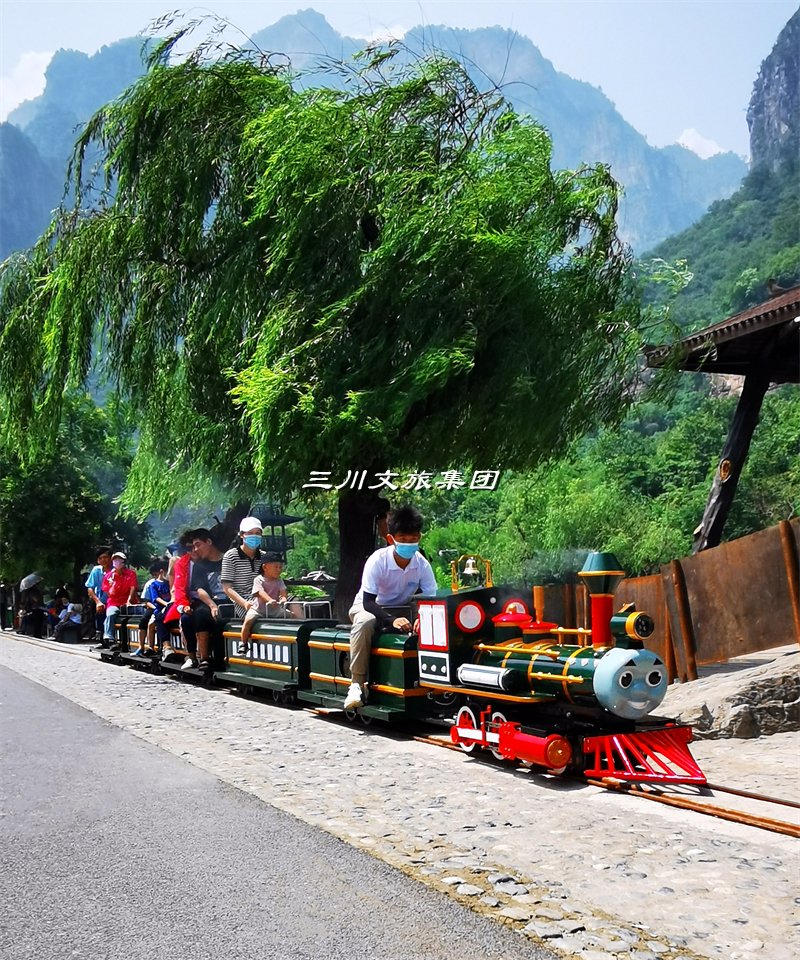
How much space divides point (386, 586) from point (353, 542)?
6480 millimetres

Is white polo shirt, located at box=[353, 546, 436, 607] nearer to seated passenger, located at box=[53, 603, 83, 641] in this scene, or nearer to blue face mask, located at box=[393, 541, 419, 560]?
blue face mask, located at box=[393, 541, 419, 560]

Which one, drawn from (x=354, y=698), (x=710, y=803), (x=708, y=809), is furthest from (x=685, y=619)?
(x=708, y=809)

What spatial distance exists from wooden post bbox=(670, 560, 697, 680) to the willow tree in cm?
335

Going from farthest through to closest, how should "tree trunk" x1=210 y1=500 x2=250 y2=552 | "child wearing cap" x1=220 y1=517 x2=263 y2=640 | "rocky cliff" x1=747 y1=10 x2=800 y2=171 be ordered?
"rocky cliff" x1=747 y1=10 x2=800 y2=171 < "tree trunk" x1=210 y1=500 x2=250 y2=552 < "child wearing cap" x1=220 y1=517 x2=263 y2=640

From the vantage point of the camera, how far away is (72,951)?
13.4 ft

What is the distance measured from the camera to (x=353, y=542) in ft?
53.9

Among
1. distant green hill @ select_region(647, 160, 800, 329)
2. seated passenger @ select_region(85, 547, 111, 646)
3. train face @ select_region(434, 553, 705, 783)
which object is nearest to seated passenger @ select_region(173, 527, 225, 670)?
train face @ select_region(434, 553, 705, 783)

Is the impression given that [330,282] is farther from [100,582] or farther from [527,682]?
[100,582]

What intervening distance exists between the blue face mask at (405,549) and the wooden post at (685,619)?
3.77 m

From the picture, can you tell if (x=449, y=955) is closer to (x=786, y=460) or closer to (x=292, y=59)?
(x=292, y=59)

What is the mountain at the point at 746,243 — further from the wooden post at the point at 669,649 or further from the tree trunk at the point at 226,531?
the wooden post at the point at 669,649

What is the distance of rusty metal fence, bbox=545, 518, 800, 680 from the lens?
10773 mm

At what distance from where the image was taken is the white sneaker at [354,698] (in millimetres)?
9750

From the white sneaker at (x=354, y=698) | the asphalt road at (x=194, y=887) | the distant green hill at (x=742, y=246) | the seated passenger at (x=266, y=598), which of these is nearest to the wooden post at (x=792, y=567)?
the white sneaker at (x=354, y=698)
